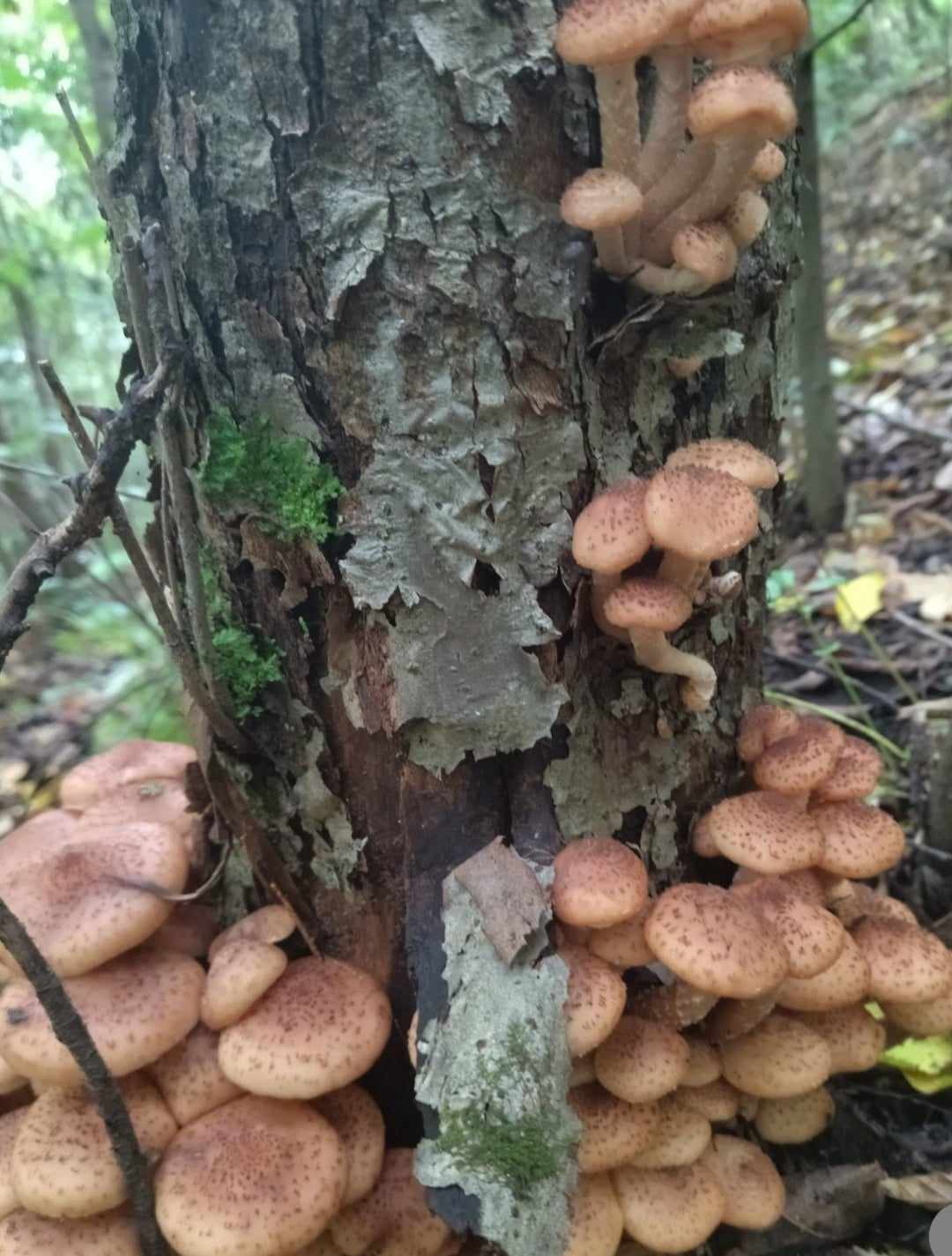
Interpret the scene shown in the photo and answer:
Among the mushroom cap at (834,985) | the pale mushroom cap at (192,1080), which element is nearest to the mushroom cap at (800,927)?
the mushroom cap at (834,985)

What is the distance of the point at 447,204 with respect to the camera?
1.81m

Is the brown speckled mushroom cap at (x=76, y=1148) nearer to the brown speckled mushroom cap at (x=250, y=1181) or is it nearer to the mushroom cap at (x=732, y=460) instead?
the brown speckled mushroom cap at (x=250, y=1181)

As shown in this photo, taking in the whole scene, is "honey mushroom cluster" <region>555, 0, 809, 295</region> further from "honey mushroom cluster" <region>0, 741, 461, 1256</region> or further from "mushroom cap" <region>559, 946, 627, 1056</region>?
"honey mushroom cluster" <region>0, 741, 461, 1256</region>

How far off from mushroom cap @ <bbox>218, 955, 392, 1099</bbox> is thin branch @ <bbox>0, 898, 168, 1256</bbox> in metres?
0.22

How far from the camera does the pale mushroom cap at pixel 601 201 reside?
5.57ft

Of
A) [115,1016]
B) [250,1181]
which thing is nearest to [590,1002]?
[250,1181]

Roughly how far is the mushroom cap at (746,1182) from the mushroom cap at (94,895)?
1383mm

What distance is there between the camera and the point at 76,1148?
1.96 m

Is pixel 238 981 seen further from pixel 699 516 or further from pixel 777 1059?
pixel 699 516

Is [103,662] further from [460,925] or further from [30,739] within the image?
[460,925]

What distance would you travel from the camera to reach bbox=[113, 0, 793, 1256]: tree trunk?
1.76 m

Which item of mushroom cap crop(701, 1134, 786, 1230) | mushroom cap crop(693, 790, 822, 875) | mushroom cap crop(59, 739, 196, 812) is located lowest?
mushroom cap crop(701, 1134, 786, 1230)

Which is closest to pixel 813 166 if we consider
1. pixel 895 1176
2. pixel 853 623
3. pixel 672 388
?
pixel 853 623

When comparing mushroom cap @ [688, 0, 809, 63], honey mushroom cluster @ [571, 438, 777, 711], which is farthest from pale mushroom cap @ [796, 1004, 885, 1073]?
mushroom cap @ [688, 0, 809, 63]
